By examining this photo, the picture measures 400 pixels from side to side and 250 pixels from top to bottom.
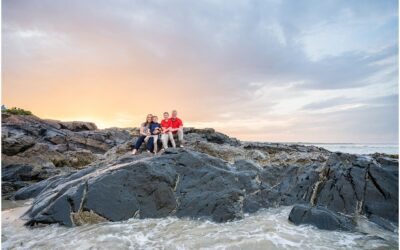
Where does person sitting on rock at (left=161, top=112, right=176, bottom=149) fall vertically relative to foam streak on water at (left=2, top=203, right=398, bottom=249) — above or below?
above

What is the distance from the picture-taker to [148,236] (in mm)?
8383

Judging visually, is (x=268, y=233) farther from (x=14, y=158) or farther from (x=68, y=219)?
(x=14, y=158)

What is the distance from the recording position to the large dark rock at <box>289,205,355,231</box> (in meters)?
8.75

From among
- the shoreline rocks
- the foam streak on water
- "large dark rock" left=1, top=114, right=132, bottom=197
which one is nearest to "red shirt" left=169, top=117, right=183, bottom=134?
the shoreline rocks

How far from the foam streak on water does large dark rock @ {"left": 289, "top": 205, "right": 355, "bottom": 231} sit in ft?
0.88

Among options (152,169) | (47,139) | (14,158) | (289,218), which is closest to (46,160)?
(14,158)

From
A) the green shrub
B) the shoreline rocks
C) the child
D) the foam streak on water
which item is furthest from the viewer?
the green shrub

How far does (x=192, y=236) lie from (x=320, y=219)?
11.8 ft

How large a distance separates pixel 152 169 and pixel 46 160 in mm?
18668

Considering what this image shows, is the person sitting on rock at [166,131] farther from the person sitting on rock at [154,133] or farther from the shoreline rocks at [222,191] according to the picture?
the shoreline rocks at [222,191]

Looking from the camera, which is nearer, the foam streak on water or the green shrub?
the foam streak on water

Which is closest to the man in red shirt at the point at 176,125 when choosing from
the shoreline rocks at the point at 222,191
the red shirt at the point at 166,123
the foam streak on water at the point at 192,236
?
the red shirt at the point at 166,123

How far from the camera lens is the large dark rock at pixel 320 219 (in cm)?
875

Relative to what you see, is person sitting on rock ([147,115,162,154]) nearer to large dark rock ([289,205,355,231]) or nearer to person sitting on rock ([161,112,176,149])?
person sitting on rock ([161,112,176,149])
